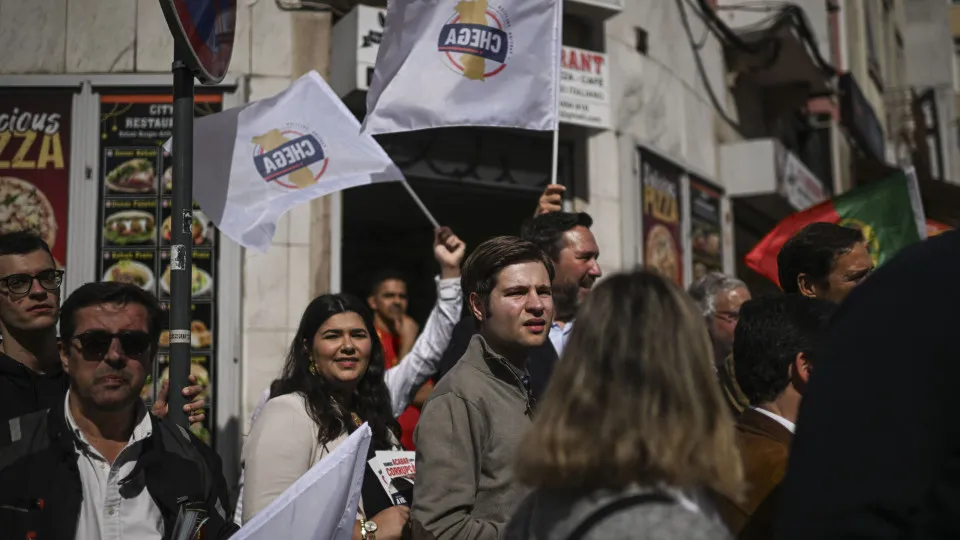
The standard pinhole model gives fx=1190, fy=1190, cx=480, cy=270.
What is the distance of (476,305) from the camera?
392 centimetres

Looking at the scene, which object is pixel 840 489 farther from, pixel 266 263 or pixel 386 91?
pixel 266 263

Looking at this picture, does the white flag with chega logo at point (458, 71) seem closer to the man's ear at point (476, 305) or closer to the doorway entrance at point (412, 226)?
the man's ear at point (476, 305)

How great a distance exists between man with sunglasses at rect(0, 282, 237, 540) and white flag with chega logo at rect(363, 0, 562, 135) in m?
2.46

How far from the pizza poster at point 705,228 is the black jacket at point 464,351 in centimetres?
704

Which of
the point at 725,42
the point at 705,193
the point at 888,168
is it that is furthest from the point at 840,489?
the point at 888,168

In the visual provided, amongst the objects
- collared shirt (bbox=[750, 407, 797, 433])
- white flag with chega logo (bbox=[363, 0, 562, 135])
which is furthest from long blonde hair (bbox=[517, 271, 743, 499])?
white flag with chega logo (bbox=[363, 0, 562, 135])

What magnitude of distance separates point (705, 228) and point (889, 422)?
1072 centimetres

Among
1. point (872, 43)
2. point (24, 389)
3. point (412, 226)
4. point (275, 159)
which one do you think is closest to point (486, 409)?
point (24, 389)

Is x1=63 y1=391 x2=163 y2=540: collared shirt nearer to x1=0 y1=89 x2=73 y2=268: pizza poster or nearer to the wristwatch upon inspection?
the wristwatch

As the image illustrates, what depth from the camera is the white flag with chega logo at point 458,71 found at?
5.82 meters

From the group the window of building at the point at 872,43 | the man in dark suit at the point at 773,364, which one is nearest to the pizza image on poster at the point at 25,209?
the man in dark suit at the point at 773,364

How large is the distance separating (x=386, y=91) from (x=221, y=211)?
104 centimetres

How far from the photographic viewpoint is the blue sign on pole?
4.02 meters

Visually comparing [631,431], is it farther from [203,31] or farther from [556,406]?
[203,31]
